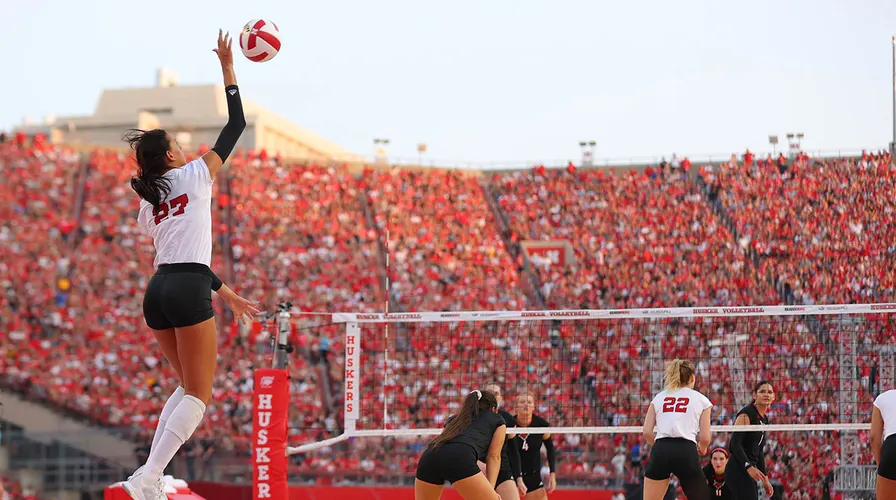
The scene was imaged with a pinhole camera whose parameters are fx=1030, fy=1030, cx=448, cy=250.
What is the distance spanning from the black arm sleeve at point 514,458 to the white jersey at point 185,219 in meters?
5.34

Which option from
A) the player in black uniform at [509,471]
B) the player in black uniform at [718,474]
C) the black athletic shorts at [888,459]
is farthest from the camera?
the player in black uniform at [718,474]

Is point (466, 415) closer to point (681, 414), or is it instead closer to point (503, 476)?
point (681, 414)

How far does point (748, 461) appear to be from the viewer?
8.91 metres

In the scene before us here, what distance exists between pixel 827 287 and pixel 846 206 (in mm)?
2452

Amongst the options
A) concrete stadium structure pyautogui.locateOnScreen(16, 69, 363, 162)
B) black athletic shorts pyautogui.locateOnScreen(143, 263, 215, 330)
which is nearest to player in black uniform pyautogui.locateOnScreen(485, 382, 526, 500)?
black athletic shorts pyautogui.locateOnScreen(143, 263, 215, 330)

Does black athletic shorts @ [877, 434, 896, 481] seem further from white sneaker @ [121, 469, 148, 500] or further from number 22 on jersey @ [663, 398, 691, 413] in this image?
white sneaker @ [121, 469, 148, 500]

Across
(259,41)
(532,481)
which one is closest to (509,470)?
(532,481)

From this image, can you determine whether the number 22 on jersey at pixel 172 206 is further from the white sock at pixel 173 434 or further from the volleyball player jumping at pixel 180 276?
the white sock at pixel 173 434

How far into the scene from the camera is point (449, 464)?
7.36 metres

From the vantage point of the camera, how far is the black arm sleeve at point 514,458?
31.2 feet

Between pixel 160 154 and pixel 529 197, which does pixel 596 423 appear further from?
pixel 160 154

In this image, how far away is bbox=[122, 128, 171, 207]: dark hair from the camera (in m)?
4.75

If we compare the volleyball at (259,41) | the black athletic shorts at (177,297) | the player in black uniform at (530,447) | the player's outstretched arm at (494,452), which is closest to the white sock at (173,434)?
the black athletic shorts at (177,297)

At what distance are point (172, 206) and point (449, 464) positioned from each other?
338 cm
